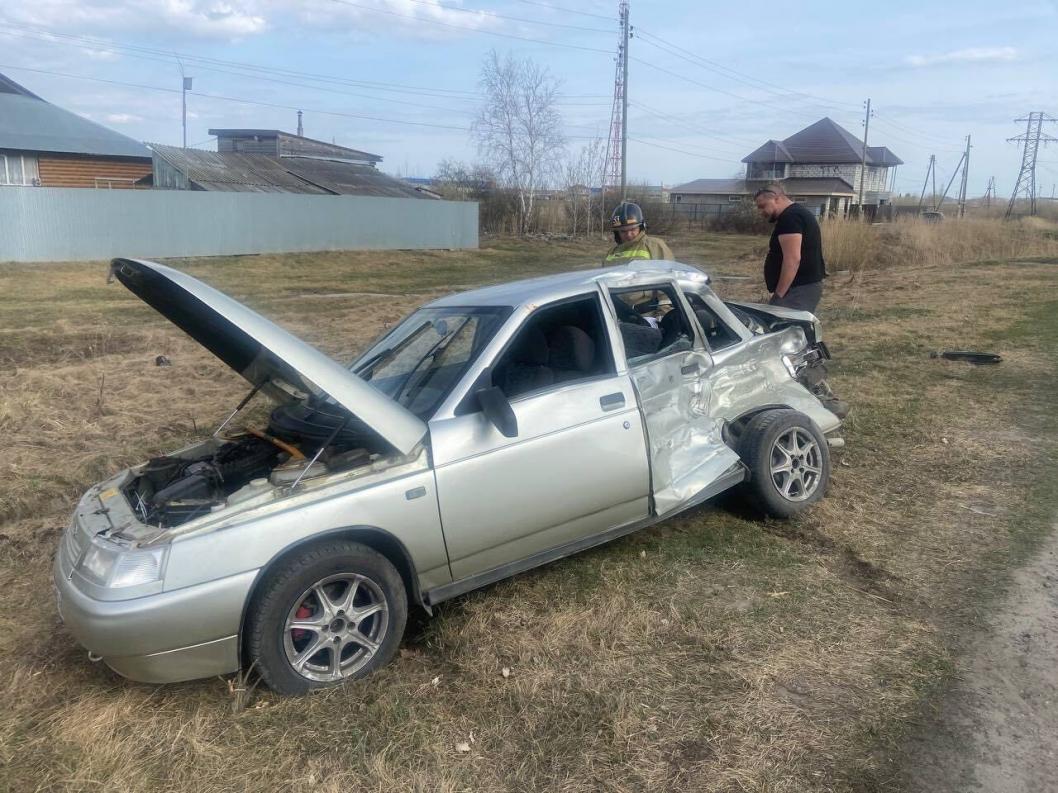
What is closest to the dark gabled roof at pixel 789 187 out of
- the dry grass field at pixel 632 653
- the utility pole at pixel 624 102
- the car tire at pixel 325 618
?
the utility pole at pixel 624 102

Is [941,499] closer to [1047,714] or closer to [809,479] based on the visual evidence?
[809,479]

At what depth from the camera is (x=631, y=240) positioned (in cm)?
683

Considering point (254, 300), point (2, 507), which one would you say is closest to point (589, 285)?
point (2, 507)

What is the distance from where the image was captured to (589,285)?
14.3ft

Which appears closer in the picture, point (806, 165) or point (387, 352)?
point (387, 352)

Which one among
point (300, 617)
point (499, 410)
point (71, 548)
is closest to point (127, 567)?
point (71, 548)

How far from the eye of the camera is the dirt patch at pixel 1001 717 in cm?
273

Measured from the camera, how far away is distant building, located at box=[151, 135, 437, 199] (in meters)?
32.4

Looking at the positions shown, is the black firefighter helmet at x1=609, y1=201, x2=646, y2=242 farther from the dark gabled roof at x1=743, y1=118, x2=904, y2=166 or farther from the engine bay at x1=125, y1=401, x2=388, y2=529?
the dark gabled roof at x1=743, y1=118, x2=904, y2=166

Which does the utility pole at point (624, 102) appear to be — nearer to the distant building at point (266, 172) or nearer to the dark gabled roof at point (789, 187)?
the distant building at point (266, 172)

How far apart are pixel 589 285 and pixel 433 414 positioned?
1239 millimetres

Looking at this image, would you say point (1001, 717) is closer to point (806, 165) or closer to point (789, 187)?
point (789, 187)

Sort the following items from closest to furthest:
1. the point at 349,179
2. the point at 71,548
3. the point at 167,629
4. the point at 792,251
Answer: the point at 167,629
the point at 71,548
the point at 792,251
the point at 349,179

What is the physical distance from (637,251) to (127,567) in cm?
475
